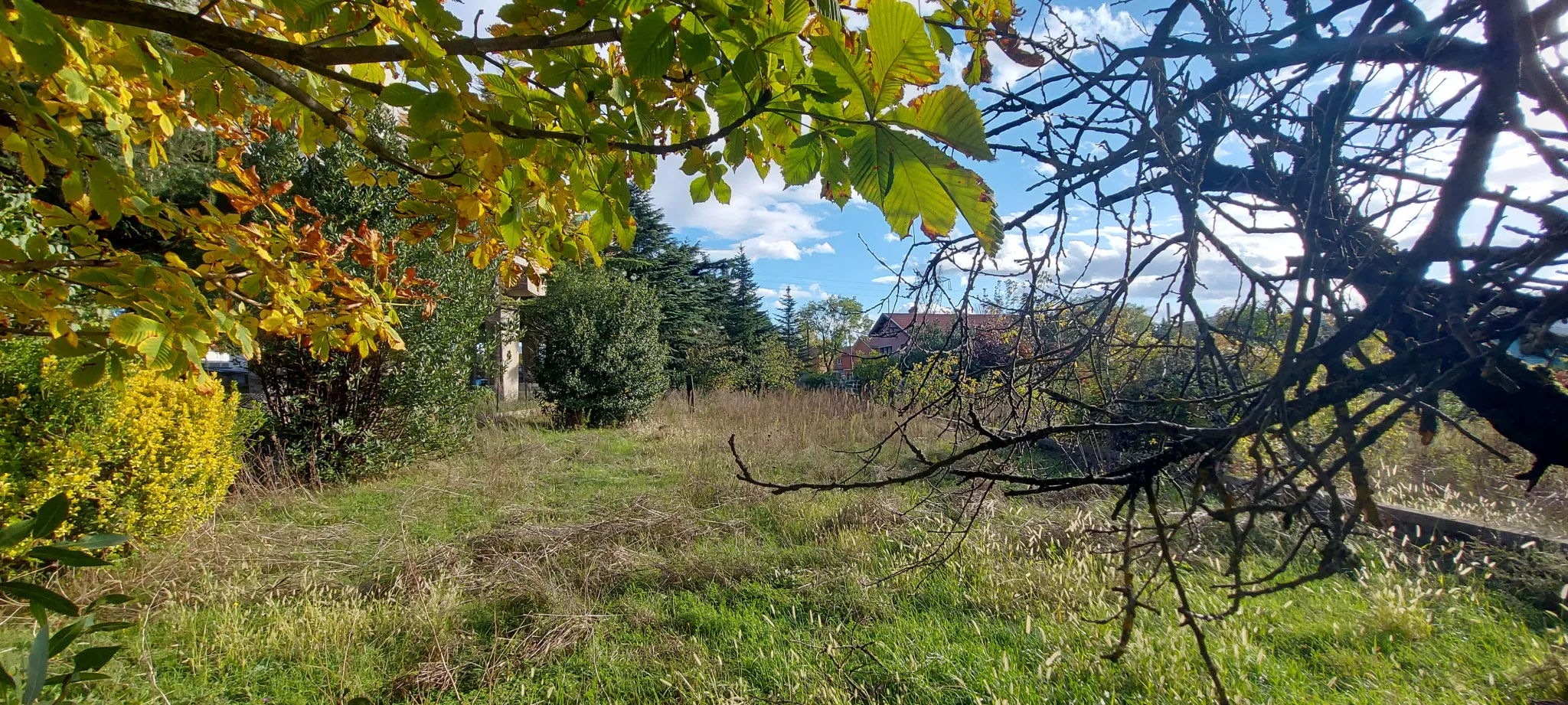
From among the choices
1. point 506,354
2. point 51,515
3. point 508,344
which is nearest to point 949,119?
point 51,515

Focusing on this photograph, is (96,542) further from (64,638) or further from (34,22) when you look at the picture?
(34,22)

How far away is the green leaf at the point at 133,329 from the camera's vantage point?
123cm

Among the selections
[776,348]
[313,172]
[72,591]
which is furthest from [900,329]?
[776,348]

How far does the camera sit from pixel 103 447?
10.8ft

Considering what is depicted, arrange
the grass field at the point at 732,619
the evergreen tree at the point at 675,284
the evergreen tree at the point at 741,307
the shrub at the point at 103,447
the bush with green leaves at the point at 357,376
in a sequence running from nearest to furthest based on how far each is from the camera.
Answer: the grass field at the point at 732,619
the shrub at the point at 103,447
the bush with green leaves at the point at 357,376
the evergreen tree at the point at 675,284
the evergreen tree at the point at 741,307

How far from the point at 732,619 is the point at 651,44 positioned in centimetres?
297

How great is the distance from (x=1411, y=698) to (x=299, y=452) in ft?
24.9

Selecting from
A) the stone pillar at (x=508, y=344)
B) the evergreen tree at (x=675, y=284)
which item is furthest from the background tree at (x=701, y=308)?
the stone pillar at (x=508, y=344)

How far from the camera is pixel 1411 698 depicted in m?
2.18

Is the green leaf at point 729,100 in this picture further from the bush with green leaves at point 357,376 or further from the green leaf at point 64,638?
the bush with green leaves at point 357,376

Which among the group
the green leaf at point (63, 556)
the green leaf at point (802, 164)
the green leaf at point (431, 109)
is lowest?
the green leaf at point (63, 556)

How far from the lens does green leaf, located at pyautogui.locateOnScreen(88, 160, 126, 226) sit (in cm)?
103

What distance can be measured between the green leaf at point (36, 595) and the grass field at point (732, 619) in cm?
194

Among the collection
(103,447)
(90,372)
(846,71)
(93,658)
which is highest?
(846,71)
